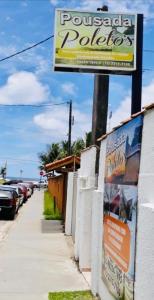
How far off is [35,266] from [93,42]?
16.9 ft

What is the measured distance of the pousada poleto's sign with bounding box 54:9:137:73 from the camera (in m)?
11.4

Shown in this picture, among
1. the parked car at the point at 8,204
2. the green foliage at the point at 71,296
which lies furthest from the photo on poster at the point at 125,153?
the parked car at the point at 8,204

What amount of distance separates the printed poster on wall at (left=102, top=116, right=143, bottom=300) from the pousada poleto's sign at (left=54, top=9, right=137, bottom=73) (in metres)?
3.42

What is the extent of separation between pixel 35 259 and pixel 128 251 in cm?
661

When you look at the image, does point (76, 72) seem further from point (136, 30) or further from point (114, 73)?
point (136, 30)

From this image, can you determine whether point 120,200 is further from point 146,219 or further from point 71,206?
point 71,206

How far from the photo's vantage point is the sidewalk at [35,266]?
30.4 feet

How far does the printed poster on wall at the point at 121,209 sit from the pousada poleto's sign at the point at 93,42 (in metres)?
3.42

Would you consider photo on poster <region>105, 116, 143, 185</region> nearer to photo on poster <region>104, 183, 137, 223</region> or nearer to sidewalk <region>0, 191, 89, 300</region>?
photo on poster <region>104, 183, 137, 223</region>

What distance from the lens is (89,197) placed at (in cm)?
1115

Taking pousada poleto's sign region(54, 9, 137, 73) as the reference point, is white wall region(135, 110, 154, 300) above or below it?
below

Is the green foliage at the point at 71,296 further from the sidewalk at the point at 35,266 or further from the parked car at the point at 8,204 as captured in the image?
the parked car at the point at 8,204

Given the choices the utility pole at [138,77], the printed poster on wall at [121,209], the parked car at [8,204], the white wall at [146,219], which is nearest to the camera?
the white wall at [146,219]

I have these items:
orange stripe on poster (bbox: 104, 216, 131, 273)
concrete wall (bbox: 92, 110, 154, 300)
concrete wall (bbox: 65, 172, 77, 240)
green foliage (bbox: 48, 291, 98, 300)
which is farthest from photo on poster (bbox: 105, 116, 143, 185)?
concrete wall (bbox: 65, 172, 77, 240)
